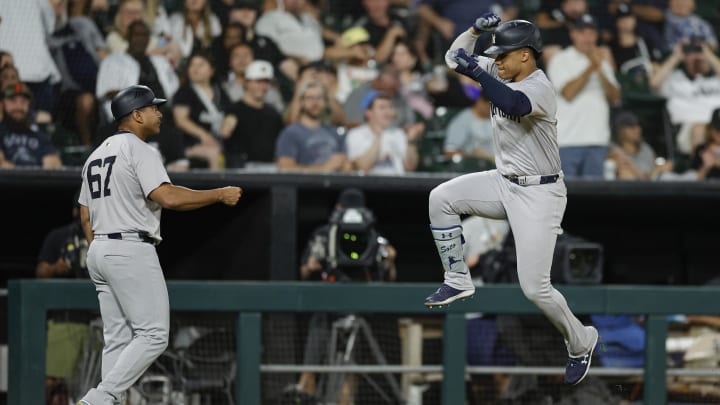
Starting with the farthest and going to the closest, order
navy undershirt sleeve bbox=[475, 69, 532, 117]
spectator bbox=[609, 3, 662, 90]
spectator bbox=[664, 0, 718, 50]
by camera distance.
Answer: spectator bbox=[664, 0, 718, 50] → spectator bbox=[609, 3, 662, 90] → navy undershirt sleeve bbox=[475, 69, 532, 117]

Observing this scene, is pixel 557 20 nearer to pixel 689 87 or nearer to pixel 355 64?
pixel 689 87

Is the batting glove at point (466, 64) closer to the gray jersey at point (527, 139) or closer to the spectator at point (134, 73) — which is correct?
the gray jersey at point (527, 139)

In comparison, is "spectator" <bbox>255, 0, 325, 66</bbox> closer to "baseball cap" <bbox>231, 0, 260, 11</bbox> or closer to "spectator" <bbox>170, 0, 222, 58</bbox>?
"baseball cap" <bbox>231, 0, 260, 11</bbox>

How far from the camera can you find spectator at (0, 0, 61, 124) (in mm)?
9023

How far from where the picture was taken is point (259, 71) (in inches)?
370

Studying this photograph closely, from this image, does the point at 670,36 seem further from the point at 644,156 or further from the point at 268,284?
the point at 268,284

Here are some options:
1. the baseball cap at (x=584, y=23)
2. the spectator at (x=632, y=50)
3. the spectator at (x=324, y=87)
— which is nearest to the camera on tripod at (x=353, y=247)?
the spectator at (x=324, y=87)

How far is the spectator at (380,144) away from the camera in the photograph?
30.3ft

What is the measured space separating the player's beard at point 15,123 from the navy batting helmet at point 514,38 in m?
4.30

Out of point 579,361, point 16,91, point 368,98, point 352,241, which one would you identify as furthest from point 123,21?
point 579,361

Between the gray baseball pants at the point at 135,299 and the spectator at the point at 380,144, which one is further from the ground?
the spectator at the point at 380,144

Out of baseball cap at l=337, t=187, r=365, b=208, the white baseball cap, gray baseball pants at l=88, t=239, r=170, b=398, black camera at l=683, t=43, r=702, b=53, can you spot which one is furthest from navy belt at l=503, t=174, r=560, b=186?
black camera at l=683, t=43, r=702, b=53

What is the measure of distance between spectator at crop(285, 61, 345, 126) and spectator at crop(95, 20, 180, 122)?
0.88 m

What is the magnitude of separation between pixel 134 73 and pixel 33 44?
79 cm
